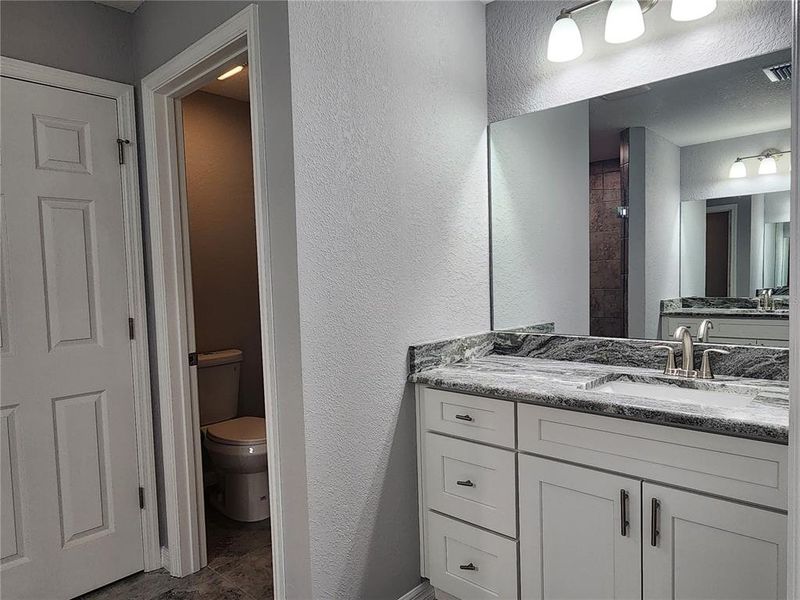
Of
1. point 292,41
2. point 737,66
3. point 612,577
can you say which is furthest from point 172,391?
point 737,66

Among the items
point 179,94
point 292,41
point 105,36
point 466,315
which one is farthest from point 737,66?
point 105,36

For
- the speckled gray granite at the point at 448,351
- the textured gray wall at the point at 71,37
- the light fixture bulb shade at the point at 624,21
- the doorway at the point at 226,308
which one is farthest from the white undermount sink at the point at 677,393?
the textured gray wall at the point at 71,37

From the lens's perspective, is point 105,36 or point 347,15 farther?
point 105,36

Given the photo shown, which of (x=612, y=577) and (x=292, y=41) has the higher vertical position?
(x=292, y=41)

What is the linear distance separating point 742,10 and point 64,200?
2428 mm

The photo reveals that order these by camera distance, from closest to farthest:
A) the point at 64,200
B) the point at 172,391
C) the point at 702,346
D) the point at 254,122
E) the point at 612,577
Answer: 1. the point at 612,577
2. the point at 254,122
3. the point at 702,346
4. the point at 64,200
5. the point at 172,391

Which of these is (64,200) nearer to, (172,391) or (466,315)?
(172,391)

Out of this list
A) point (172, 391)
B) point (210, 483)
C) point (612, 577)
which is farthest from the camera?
point (210, 483)

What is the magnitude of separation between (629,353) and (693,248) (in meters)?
0.44

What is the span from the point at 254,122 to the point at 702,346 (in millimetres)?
1659

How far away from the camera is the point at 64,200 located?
2.05 metres

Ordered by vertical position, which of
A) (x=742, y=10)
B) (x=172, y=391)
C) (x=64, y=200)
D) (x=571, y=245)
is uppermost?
(x=742, y=10)

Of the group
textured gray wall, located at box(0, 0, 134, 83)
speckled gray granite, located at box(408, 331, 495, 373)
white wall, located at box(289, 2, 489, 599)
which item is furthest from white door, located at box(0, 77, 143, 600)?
speckled gray granite, located at box(408, 331, 495, 373)

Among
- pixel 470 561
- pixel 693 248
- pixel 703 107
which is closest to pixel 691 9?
A: pixel 703 107
